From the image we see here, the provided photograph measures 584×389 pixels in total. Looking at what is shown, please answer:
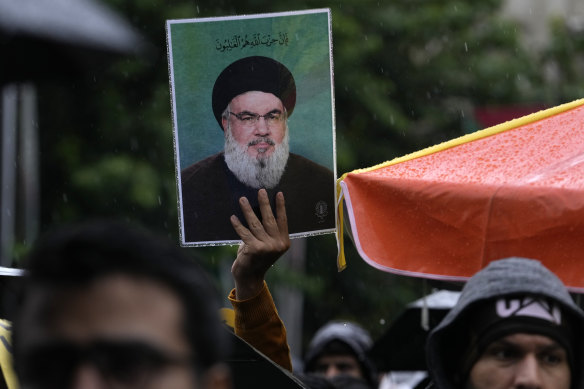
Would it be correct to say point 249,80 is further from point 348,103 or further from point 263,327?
point 348,103

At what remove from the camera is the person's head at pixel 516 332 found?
2.62 m

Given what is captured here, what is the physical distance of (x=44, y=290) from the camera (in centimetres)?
147

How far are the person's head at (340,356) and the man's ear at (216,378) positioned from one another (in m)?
4.82

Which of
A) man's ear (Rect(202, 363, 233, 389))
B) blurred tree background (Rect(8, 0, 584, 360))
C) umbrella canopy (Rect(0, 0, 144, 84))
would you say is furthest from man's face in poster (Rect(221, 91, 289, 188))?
blurred tree background (Rect(8, 0, 584, 360))

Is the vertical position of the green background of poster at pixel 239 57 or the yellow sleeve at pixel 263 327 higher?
the green background of poster at pixel 239 57

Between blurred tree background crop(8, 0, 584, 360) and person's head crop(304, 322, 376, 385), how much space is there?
1.77 m

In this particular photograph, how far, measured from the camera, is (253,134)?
3221 mm

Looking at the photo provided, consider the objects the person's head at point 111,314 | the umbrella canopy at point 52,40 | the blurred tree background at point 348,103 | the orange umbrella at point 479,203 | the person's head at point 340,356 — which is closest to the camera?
the person's head at point 111,314

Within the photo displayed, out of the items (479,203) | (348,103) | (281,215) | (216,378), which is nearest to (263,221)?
(281,215)

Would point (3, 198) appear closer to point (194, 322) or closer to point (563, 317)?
point (563, 317)

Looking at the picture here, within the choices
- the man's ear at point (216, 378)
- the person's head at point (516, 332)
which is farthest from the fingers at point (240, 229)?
the man's ear at point (216, 378)

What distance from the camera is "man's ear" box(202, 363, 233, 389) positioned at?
151 centimetres

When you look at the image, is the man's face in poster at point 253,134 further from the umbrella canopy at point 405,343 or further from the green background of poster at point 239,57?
the umbrella canopy at point 405,343

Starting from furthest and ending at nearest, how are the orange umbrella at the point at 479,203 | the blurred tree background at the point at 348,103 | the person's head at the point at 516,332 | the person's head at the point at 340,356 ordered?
1. the blurred tree background at the point at 348,103
2. the person's head at the point at 340,356
3. the orange umbrella at the point at 479,203
4. the person's head at the point at 516,332
